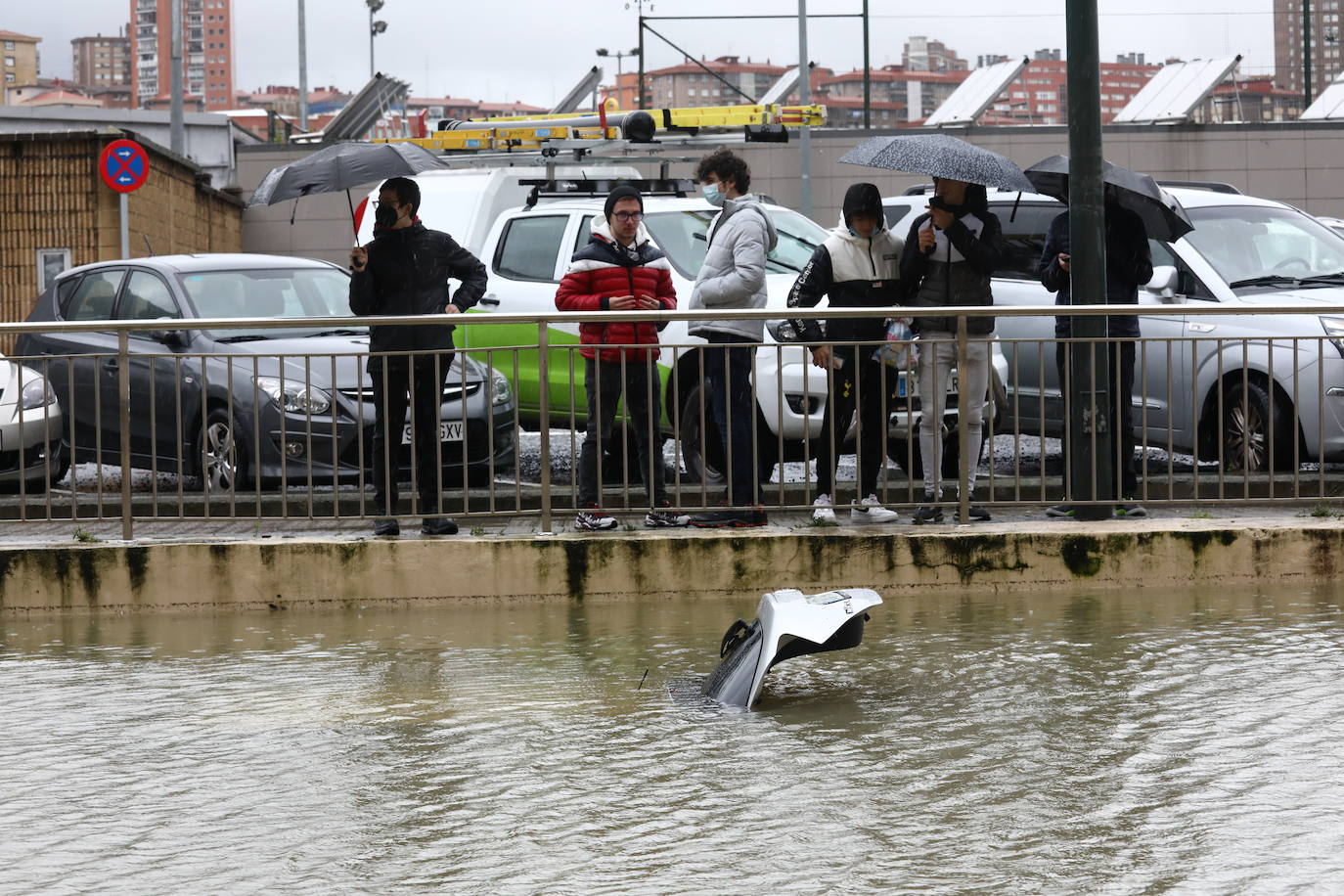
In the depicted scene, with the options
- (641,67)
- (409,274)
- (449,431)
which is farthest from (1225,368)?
(641,67)

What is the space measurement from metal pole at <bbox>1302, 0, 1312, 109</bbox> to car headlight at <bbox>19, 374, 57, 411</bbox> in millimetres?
28140

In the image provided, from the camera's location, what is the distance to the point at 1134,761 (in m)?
5.31

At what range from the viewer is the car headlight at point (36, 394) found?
30.3ft

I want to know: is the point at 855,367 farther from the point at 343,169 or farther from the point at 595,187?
the point at 595,187

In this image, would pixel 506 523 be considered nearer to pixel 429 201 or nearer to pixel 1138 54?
pixel 429 201

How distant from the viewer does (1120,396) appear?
9023mm

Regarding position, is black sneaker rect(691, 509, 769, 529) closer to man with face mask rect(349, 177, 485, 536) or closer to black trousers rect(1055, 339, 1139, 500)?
man with face mask rect(349, 177, 485, 536)

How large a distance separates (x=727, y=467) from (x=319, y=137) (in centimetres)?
2051

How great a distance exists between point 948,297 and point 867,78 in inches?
1016

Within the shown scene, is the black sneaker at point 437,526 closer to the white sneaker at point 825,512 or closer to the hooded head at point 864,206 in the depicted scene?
the white sneaker at point 825,512

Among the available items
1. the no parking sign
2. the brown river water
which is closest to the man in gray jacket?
the brown river water

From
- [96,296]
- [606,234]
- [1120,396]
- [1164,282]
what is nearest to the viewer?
[1120,396]

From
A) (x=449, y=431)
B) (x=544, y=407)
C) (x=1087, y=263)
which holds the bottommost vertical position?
(x=449, y=431)

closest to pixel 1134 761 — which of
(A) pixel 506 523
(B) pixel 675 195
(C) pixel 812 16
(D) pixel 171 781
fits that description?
(D) pixel 171 781
